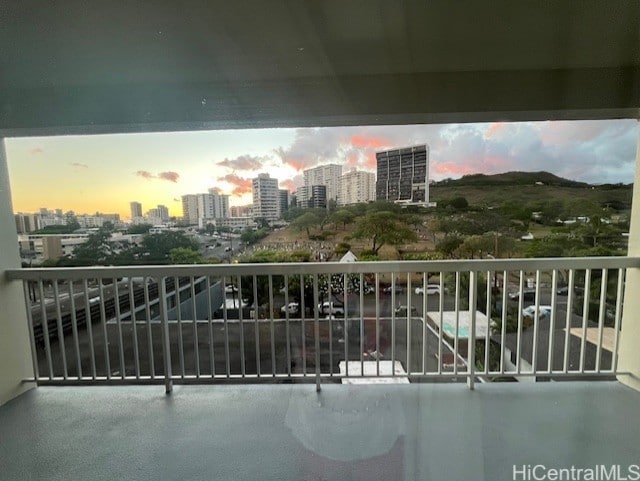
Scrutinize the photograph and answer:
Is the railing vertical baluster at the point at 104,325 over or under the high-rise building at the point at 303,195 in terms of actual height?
under

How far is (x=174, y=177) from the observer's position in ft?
4.80

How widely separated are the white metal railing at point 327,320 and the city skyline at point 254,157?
50 centimetres

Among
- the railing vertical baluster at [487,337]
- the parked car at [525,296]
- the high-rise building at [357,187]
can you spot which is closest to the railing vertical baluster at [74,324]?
the high-rise building at [357,187]

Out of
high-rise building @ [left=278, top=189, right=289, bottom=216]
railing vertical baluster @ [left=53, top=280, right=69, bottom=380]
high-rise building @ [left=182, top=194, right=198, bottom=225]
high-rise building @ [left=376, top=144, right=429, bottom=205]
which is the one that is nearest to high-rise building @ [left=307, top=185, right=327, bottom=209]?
high-rise building @ [left=278, top=189, right=289, bottom=216]

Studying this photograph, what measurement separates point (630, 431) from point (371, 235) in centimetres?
151

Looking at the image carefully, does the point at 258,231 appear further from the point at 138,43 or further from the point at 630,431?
the point at 630,431

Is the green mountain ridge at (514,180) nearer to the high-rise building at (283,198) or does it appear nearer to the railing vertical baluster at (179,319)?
the high-rise building at (283,198)

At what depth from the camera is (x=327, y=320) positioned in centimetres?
178

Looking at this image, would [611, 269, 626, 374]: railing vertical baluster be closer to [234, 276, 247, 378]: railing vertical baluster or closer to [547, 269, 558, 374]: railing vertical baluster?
[547, 269, 558, 374]: railing vertical baluster

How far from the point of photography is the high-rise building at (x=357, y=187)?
1.34 m

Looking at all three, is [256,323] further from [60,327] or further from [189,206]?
[60,327]

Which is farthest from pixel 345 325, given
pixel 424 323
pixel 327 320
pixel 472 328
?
pixel 472 328

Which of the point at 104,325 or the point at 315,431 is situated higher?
the point at 104,325

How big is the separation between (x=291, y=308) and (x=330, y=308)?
25cm
